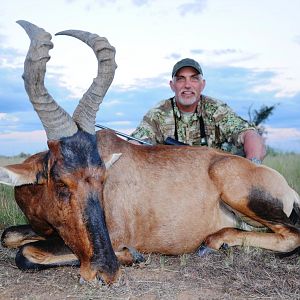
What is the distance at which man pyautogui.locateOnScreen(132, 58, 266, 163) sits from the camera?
917 centimetres

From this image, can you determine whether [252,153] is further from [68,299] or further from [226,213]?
[68,299]

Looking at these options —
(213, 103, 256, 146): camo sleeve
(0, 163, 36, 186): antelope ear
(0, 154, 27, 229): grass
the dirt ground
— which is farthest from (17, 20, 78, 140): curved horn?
(213, 103, 256, 146): camo sleeve

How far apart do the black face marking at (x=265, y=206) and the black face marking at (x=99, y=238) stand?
2206 mm

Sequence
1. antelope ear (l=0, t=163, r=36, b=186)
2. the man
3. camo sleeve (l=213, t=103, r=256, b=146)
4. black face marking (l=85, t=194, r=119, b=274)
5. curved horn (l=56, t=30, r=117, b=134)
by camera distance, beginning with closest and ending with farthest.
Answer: black face marking (l=85, t=194, r=119, b=274)
antelope ear (l=0, t=163, r=36, b=186)
curved horn (l=56, t=30, r=117, b=134)
camo sleeve (l=213, t=103, r=256, b=146)
the man

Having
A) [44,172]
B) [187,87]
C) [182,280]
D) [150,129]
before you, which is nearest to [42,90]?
[44,172]

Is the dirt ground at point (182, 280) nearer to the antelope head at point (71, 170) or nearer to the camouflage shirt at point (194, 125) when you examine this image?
the antelope head at point (71, 170)

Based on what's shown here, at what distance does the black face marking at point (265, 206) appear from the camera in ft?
21.8

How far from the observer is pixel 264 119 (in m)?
28.3

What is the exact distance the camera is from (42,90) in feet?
18.0

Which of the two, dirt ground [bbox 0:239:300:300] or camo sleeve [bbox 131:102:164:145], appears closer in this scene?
dirt ground [bbox 0:239:300:300]

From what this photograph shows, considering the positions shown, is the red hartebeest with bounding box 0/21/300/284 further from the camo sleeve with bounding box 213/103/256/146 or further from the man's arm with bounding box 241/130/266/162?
the camo sleeve with bounding box 213/103/256/146

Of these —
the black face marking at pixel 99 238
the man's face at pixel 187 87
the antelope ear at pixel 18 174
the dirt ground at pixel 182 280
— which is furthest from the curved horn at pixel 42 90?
the man's face at pixel 187 87

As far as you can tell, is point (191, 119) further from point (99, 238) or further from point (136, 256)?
point (99, 238)

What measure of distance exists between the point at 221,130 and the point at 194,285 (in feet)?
14.2
